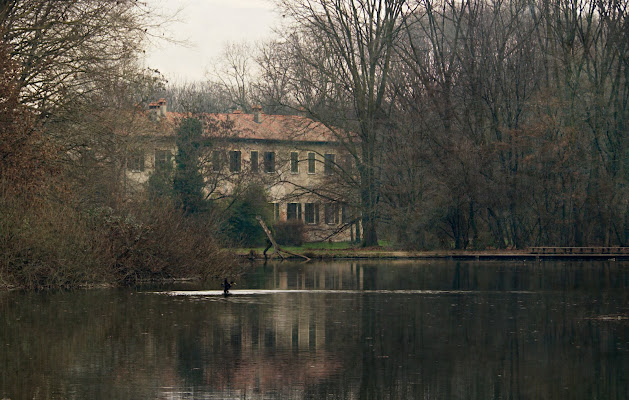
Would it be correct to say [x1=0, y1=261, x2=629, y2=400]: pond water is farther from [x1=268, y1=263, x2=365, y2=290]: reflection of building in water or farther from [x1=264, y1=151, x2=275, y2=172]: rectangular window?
[x1=264, y1=151, x2=275, y2=172]: rectangular window

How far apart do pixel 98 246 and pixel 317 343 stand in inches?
546

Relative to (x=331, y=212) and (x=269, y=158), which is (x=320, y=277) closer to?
(x=331, y=212)

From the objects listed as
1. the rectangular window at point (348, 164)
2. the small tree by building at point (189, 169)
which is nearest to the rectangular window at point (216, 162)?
the small tree by building at point (189, 169)

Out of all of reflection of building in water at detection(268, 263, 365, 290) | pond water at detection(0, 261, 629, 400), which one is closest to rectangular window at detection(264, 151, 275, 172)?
reflection of building in water at detection(268, 263, 365, 290)

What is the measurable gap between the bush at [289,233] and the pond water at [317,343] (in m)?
34.7

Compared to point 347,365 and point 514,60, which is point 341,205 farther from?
point 347,365

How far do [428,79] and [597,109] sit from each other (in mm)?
9596

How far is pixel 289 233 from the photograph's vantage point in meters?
62.6

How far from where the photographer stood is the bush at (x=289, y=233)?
205 feet

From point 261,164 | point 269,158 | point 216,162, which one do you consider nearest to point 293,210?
point 269,158

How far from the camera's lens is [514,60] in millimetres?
56250

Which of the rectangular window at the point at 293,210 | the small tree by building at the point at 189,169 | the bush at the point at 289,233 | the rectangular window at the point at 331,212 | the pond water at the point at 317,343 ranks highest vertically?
the small tree by building at the point at 189,169

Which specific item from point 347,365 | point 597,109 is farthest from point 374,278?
point 597,109

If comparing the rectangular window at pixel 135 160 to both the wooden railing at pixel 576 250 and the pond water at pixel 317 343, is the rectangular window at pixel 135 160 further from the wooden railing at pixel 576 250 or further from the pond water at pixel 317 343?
the wooden railing at pixel 576 250
